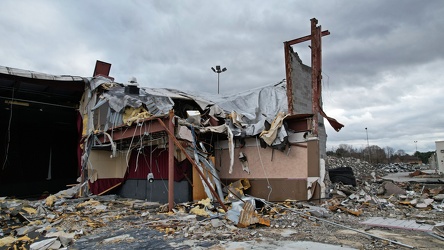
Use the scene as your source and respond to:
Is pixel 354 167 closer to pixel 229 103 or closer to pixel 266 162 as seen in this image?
pixel 229 103

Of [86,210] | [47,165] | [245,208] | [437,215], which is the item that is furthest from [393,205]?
[47,165]

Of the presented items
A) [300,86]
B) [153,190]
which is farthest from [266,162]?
[153,190]

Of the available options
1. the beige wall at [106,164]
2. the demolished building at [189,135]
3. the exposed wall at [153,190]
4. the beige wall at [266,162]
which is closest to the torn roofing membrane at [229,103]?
the demolished building at [189,135]

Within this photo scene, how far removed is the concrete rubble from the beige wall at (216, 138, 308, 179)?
2.81 ft

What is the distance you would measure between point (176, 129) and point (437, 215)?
290 inches

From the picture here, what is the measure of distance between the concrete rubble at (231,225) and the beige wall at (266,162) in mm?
857

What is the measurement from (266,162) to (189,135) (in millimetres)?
2878

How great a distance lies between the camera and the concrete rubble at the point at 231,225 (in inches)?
232

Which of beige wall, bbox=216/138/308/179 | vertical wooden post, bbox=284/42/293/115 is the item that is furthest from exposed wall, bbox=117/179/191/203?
vertical wooden post, bbox=284/42/293/115

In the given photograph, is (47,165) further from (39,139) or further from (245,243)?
(245,243)

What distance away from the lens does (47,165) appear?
62.5 feet

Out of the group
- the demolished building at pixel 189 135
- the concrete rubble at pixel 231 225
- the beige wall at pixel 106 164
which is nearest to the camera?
the concrete rubble at pixel 231 225

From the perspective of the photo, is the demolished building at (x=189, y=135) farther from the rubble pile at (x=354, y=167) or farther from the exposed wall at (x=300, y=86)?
the rubble pile at (x=354, y=167)

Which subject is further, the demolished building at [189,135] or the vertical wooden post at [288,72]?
the vertical wooden post at [288,72]
